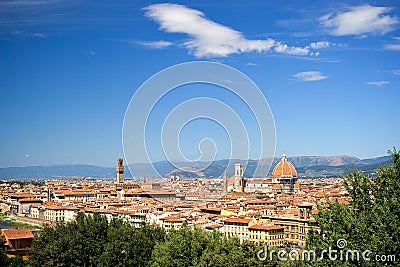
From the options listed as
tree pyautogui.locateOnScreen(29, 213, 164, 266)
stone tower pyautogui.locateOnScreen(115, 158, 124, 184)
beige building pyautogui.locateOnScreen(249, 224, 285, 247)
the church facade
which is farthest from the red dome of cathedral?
tree pyautogui.locateOnScreen(29, 213, 164, 266)

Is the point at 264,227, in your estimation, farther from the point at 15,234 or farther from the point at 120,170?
the point at 120,170

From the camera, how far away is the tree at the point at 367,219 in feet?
14.7

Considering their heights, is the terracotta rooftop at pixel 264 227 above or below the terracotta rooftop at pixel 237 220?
below

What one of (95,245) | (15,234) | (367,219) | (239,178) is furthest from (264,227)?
(239,178)

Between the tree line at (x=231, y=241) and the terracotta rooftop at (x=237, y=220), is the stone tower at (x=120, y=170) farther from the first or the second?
the tree line at (x=231, y=241)

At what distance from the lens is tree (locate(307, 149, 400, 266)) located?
4469mm

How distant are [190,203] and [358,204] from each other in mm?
30583

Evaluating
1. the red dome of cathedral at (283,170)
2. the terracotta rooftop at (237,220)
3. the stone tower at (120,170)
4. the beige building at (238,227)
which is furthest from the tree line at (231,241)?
the red dome of cathedral at (283,170)

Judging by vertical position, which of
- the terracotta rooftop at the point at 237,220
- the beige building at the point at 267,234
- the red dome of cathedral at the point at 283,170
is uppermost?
the red dome of cathedral at the point at 283,170

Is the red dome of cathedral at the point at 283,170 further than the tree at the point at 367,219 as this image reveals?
Yes

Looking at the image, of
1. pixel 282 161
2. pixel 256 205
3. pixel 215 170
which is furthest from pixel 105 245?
pixel 282 161

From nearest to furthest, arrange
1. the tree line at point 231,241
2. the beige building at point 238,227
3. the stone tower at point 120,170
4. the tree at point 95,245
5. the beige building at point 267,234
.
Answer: the tree line at point 231,241 < the tree at point 95,245 < the beige building at point 267,234 < the beige building at point 238,227 < the stone tower at point 120,170

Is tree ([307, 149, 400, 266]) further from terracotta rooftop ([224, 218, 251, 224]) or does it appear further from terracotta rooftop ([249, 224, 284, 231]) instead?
terracotta rooftop ([224, 218, 251, 224])

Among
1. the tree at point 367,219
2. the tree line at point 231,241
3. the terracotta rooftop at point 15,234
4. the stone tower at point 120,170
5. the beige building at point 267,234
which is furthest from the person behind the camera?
the stone tower at point 120,170
